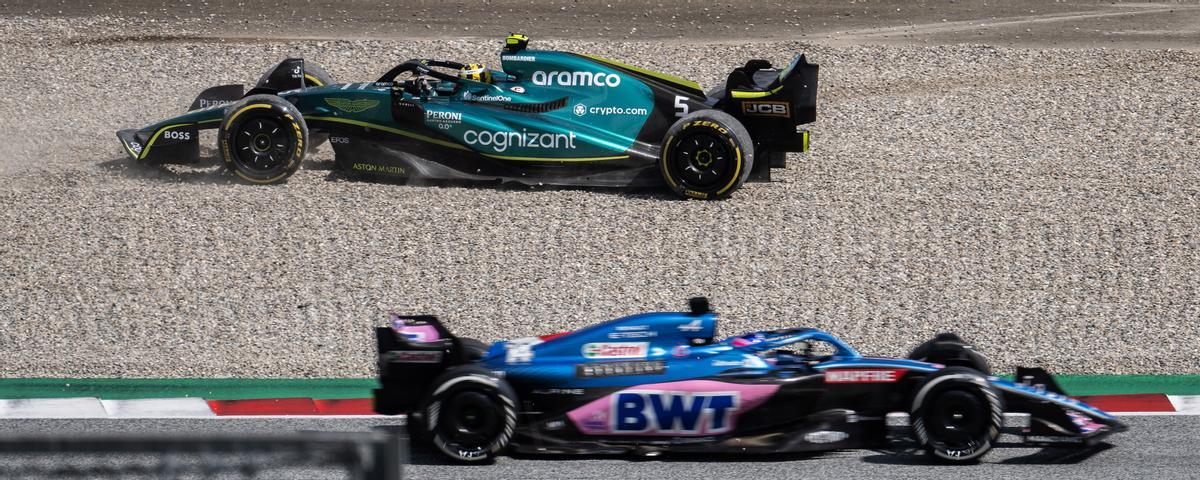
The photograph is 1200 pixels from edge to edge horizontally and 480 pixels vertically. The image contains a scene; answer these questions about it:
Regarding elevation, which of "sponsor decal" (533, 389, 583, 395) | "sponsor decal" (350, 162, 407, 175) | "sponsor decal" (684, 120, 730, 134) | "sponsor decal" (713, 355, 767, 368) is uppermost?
"sponsor decal" (684, 120, 730, 134)

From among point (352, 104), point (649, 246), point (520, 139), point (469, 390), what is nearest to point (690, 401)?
point (469, 390)

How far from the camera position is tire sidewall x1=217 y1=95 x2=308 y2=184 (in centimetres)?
1188

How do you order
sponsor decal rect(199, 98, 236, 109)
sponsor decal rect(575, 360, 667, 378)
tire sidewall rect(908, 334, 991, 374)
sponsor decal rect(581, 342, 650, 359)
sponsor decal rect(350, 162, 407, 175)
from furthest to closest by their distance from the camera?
sponsor decal rect(199, 98, 236, 109) < sponsor decal rect(350, 162, 407, 175) < tire sidewall rect(908, 334, 991, 374) < sponsor decal rect(581, 342, 650, 359) < sponsor decal rect(575, 360, 667, 378)


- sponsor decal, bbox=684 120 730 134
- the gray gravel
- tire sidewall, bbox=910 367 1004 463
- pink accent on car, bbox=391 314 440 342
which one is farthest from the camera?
sponsor decal, bbox=684 120 730 134

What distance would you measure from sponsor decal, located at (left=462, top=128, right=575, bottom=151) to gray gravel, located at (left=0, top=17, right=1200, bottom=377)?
1.41 feet

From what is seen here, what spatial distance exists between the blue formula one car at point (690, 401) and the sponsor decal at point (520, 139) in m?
5.30

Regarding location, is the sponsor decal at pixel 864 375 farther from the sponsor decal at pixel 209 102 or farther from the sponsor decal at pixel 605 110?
the sponsor decal at pixel 209 102

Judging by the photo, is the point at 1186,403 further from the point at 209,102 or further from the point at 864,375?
the point at 209,102

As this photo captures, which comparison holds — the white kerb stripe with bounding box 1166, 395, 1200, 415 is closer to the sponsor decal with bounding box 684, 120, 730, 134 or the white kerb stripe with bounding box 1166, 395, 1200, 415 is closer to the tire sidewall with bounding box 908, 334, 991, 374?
the tire sidewall with bounding box 908, 334, 991, 374

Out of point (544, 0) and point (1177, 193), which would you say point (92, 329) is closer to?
point (1177, 193)

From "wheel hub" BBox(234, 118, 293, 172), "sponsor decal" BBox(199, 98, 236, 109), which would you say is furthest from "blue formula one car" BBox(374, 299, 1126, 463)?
"sponsor decal" BBox(199, 98, 236, 109)

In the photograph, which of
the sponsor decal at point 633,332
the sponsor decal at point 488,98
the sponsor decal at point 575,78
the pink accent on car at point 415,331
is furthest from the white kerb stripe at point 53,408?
the sponsor decal at point 575,78

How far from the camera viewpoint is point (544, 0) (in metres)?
19.9

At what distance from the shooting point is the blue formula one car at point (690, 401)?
651 cm
